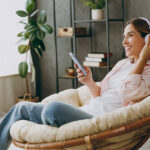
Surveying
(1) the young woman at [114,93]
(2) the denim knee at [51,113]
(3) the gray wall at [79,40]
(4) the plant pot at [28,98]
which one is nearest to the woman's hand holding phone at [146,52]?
(1) the young woman at [114,93]

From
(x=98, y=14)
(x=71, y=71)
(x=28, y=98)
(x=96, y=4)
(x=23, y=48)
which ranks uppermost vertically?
(x=96, y=4)

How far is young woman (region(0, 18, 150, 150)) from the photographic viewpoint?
1706mm

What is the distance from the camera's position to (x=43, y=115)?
1700 millimetres

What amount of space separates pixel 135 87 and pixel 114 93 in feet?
0.95

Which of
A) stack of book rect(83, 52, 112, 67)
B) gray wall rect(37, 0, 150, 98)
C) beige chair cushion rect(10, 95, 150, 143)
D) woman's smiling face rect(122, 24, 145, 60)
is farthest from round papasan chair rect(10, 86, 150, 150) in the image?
gray wall rect(37, 0, 150, 98)

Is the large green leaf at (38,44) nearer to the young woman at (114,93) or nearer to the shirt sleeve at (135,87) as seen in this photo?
the young woman at (114,93)

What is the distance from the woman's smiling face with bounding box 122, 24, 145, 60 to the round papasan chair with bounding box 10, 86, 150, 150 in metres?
0.56

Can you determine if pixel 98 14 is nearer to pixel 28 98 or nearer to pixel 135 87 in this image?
pixel 28 98

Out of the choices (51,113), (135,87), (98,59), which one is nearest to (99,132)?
(51,113)

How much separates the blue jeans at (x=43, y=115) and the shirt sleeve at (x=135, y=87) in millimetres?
310

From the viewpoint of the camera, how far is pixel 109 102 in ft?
7.13

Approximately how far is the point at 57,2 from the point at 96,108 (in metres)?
2.49

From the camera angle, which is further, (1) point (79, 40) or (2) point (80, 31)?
(1) point (79, 40)

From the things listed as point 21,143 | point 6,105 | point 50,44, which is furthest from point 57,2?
point 21,143
